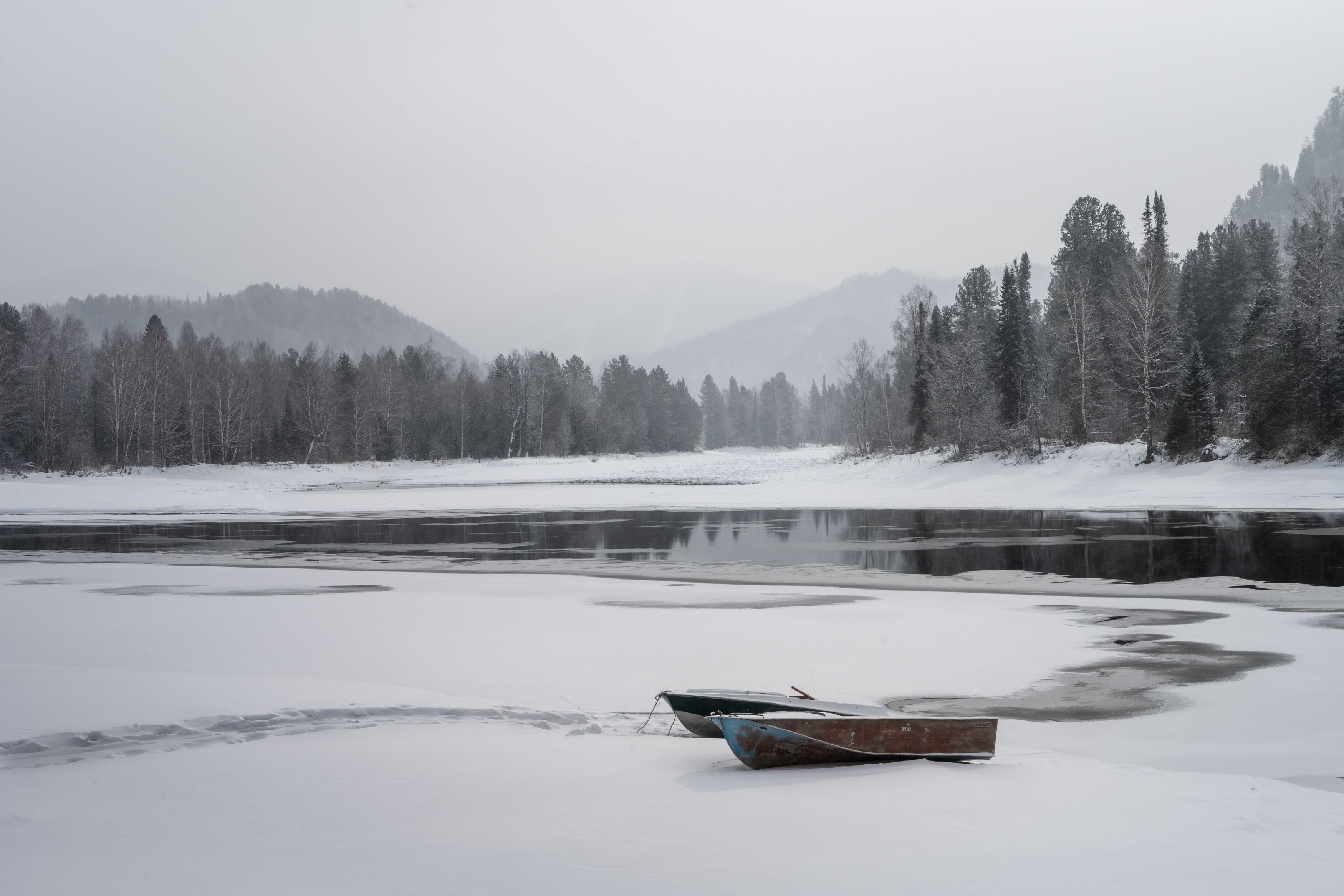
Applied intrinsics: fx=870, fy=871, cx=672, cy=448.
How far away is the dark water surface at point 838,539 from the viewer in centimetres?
1870

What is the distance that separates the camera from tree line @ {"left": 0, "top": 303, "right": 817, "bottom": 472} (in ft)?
243

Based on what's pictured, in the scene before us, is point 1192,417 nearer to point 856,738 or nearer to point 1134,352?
point 1134,352

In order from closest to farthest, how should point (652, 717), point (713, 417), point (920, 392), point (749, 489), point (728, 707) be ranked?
point (728, 707) → point (652, 717) → point (749, 489) → point (920, 392) → point (713, 417)

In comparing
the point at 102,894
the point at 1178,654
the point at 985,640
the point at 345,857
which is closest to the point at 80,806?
the point at 102,894

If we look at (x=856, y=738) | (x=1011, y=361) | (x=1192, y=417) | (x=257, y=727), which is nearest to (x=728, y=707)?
(x=856, y=738)

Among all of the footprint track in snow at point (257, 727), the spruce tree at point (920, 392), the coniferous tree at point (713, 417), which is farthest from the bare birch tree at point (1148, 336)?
the coniferous tree at point (713, 417)

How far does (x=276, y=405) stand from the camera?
99.2 m

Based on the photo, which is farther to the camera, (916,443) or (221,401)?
(221,401)

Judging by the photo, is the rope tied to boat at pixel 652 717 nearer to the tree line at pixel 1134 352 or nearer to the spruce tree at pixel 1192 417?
the tree line at pixel 1134 352

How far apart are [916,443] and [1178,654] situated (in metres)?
54.6

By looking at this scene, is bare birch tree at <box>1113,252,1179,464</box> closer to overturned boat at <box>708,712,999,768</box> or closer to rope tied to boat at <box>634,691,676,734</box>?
Result: rope tied to boat at <box>634,691,676,734</box>

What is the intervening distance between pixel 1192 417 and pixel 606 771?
140ft

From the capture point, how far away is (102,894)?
4.12 m

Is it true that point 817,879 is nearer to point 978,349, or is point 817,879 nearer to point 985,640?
point 985,640
